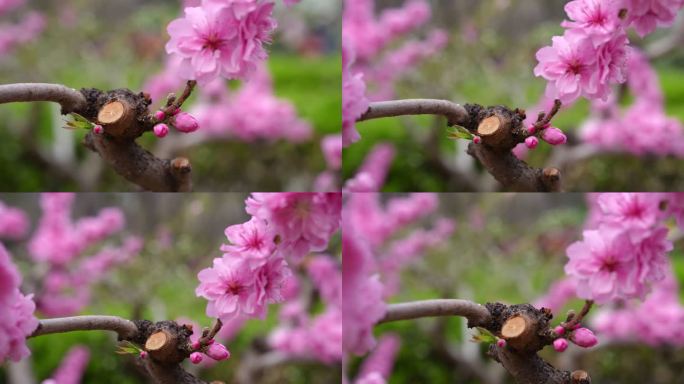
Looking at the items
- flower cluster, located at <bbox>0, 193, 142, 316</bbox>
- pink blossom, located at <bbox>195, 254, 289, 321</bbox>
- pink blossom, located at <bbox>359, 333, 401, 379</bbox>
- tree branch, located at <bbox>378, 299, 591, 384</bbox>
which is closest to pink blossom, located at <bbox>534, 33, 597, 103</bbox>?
tree branch, located at <bbox>378, 299, 591, 384</bbox>

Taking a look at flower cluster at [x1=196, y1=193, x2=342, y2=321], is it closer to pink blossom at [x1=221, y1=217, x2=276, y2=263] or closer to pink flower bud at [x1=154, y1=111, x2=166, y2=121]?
pink blossom at [x1=221, y1=217, x2=276, y2=263]

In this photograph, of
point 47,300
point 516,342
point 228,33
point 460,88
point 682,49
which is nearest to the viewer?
point 228,33

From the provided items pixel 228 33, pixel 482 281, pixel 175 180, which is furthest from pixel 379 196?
pixel 228 33

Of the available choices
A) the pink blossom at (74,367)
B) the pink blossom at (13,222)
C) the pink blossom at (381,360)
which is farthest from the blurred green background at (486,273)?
the pink blossom at (13,222)

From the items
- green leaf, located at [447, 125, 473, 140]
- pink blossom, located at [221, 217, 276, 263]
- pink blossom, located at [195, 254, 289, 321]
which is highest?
green leaf, located at [447, 125, 473, 140]

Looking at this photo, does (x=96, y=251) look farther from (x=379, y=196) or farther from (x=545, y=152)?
(x=545, y=152)

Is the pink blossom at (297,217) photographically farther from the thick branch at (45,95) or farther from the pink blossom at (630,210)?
the pink blossom at (630,210)

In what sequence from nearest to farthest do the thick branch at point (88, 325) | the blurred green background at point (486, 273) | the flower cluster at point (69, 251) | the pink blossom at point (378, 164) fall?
the thick branch at point (88, 325)
the pink blossom at point (378, 164)
the blurred green background at point (486, 273)
the flower cluster at point (69, 251)
